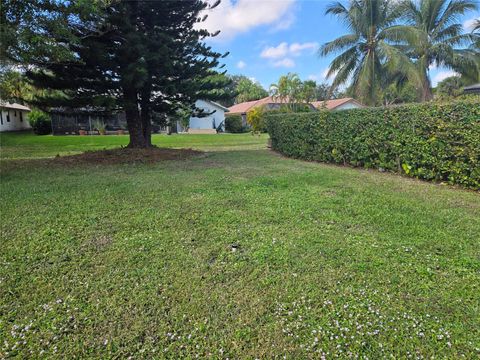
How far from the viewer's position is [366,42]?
1673 centimetres

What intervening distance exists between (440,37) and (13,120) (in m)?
36.8

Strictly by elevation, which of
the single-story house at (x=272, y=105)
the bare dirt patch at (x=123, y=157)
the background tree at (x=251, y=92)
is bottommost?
the bare dirt patch at (x=123, y=157)

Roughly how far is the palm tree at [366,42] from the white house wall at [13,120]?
90.7 ft

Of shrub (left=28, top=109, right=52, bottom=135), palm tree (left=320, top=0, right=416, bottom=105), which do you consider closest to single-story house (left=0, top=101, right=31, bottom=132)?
shrub (left=28, top=109, right=52, bottom=135)

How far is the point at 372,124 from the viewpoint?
6805mm

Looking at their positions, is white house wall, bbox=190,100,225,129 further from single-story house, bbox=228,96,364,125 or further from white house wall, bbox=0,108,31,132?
white house wall, bbox=0,108,31,132

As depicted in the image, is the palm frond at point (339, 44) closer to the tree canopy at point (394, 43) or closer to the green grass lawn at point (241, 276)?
the tree canopy at point (394, 43)

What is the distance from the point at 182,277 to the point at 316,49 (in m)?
18.7

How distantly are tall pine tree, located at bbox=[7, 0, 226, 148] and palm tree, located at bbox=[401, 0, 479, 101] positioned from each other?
14228 millimetres

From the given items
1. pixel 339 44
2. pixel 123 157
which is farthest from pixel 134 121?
pixel 339 44

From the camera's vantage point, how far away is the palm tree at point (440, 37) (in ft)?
57.1

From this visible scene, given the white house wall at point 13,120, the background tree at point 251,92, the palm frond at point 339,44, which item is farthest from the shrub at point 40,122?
the background tree at point 251,92

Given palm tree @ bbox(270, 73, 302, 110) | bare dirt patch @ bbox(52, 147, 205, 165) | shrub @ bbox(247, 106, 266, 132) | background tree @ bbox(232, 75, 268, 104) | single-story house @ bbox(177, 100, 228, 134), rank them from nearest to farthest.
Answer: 1. bare dirt patch @ bbox(52, 147, 205, 165)
2. shrub @ bbox(247, 106, 266, 132)
3. palm tree @ bbox(270, 73, 302, 110)
4. single-story house @ bbox(177, 100, 228, 134)
5. background tree @ bbox(232, 75, 268, 104)

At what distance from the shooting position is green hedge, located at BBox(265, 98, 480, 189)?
16.6 feet
